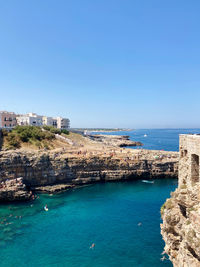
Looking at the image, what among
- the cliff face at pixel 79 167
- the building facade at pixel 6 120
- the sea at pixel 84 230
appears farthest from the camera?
the building facade at pixel 6 120

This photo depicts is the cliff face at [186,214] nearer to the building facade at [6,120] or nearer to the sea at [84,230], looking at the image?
the sea at [84,230]

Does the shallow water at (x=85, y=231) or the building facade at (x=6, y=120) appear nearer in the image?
the shallow water at (x=85, y=231)

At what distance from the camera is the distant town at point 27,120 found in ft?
204

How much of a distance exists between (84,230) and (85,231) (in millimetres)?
254

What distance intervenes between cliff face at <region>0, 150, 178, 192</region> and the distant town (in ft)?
84.4

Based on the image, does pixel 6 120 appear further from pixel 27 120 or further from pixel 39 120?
pixel 39 120

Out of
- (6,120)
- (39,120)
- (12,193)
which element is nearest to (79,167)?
(12,193)

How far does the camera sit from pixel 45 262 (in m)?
15.6

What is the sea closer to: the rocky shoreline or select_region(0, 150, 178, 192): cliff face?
the rocky shoreline

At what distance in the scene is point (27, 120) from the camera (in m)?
77.2

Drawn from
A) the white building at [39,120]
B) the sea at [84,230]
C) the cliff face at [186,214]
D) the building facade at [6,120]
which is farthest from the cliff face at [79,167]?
the white building at [39,120]

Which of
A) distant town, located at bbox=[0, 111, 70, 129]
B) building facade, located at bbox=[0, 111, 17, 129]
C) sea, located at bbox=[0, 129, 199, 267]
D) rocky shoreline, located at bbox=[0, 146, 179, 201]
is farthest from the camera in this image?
distant town, located at bbox=[0, 111, 70, 129]

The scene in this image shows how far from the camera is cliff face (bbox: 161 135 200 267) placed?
762cm

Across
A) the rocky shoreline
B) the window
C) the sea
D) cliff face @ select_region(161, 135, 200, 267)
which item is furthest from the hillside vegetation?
the window
